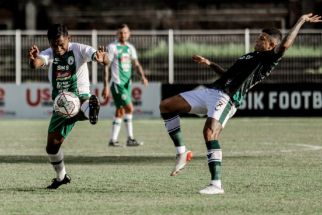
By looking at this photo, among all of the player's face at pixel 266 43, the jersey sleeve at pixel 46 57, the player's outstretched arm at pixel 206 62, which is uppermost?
the player's face at pixel 266 43

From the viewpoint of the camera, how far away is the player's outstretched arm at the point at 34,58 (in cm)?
1222

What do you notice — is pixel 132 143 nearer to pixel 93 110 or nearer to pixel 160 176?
pixel 160 176

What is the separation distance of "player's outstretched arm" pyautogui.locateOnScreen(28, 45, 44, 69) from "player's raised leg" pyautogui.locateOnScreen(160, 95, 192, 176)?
1.50 meters

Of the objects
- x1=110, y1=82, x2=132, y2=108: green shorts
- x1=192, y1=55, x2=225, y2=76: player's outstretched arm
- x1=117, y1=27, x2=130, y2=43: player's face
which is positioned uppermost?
x1=117, y1=27, x2=130, y2=43: player's face

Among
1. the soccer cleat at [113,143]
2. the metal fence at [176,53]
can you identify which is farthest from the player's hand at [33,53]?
the metal fence at [176,53]

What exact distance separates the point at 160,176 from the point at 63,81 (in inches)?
80.4

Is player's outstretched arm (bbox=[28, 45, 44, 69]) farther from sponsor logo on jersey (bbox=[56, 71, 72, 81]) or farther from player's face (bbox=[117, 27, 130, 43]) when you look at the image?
player's face (bbox=[117, 27, 130, 43])

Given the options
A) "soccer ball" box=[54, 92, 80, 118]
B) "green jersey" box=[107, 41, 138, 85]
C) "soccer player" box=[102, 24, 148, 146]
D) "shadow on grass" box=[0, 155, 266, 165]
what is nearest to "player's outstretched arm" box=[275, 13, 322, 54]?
"soccer ball" box=[54, 92, 80, 118]

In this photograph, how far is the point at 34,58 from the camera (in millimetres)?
12305

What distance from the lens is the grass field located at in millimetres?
10609

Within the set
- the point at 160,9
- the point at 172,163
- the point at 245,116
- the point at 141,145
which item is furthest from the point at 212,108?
the point at 160,9

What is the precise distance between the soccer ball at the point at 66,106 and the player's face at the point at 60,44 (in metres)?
0.53

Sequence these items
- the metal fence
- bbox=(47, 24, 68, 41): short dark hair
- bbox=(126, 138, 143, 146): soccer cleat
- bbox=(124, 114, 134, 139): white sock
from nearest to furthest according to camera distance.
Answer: bbox=(47, 24, 68, 41): short dark hair → bbox=(126, 138, 143, 146): soccer cleat → bbox=(124, 114, 134, 139): white sock → the metal fence

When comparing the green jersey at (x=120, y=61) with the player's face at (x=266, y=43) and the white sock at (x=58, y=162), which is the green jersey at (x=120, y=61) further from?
the player's face at (x=266, y=43)
